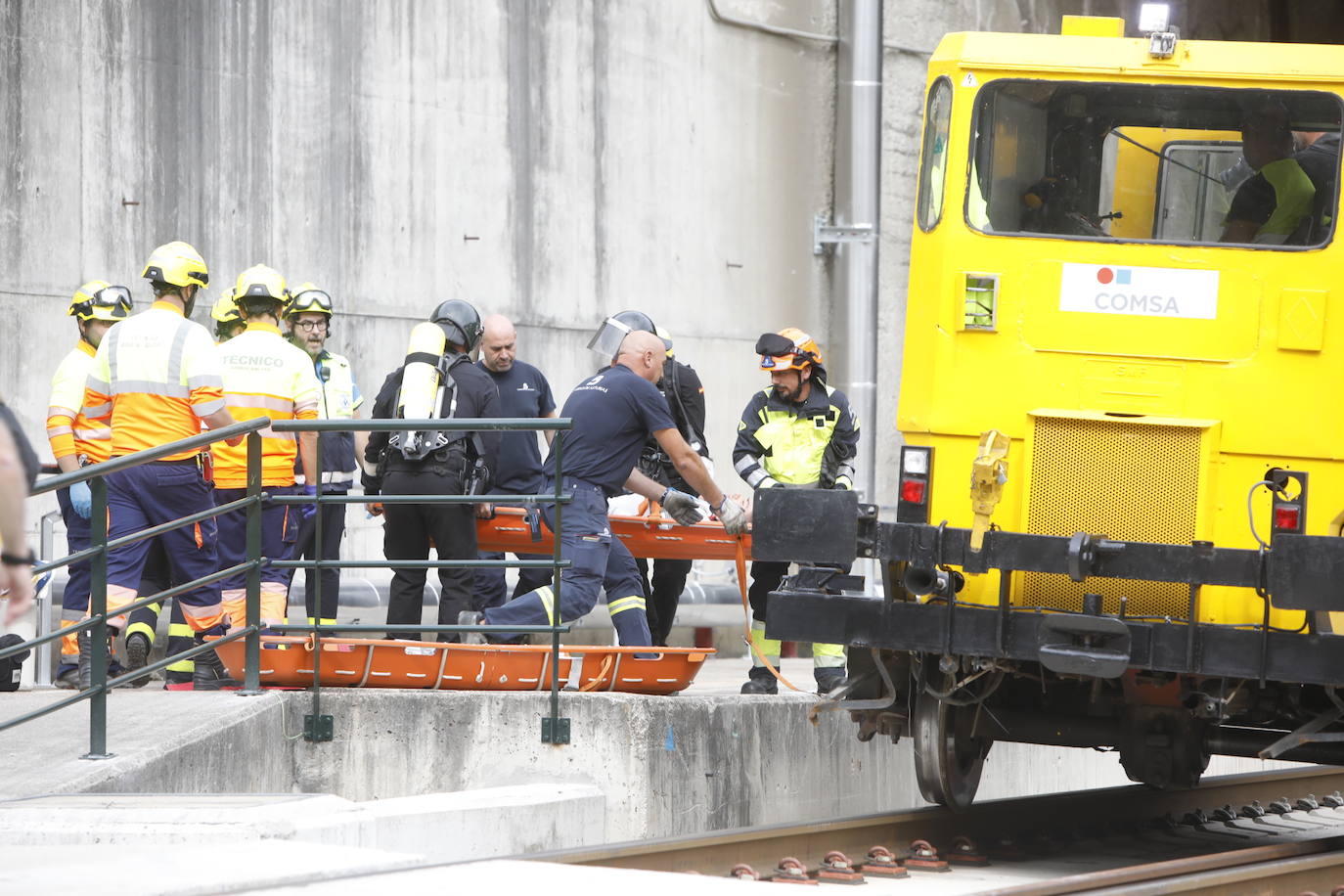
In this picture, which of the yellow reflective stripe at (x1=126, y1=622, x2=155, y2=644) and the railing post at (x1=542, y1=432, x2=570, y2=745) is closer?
the railing post at (x1=542, y1=432, x2=570, y2=745)

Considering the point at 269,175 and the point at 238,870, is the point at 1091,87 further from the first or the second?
the point at 269,175

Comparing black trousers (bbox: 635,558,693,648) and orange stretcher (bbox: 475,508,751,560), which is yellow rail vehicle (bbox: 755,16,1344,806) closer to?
orange stretcher (bbox: 475,508,751,560)

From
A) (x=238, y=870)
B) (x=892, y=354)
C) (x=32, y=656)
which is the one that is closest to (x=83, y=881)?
(x=238, y=870)

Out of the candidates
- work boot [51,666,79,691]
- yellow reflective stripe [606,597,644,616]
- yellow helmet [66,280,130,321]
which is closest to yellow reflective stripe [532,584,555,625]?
yellow reflective stripe [606,597,644,616]

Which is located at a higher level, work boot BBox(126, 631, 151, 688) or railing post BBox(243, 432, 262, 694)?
railing post BBox(243, 432, 262, 694)

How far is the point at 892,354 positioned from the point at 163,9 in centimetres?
744

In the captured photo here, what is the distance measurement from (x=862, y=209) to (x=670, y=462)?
273 inches

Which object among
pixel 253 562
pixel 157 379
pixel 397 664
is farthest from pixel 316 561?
pixel 157 379

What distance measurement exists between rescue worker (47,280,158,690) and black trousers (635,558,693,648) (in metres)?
2.86

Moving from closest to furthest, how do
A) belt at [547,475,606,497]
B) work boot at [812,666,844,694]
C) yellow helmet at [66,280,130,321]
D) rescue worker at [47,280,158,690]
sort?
belt at [547,475,606,497] < work boot at [812,666,844,694] < rescue worker at [47,280,158,690] < yellow helmet at [66,280,130,321]

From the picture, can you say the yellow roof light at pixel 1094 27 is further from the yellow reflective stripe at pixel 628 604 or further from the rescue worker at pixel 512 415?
the rescue worker at pixel 512 415

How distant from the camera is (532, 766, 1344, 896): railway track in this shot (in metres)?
6.99

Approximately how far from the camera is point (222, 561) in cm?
965

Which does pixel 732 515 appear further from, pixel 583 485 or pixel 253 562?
pixel 253 562
